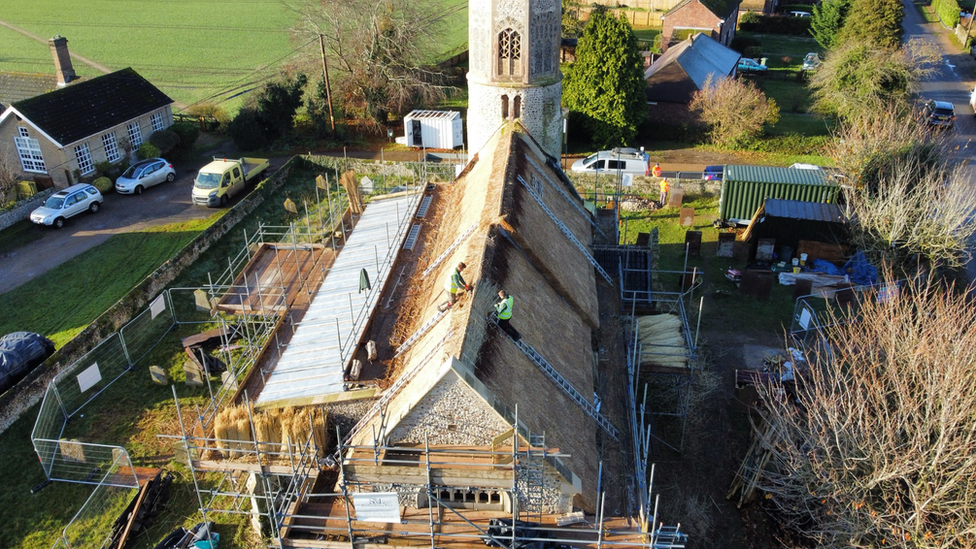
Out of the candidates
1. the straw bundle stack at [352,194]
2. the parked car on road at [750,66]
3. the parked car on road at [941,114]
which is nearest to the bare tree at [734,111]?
the parked car on road at [941,114]

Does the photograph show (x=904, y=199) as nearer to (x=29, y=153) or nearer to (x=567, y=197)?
(x=567, y=197)

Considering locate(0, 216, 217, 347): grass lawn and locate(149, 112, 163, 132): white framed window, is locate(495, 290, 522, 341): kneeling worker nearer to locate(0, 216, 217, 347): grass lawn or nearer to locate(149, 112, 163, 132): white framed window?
locate(0, 216, 217, 347): grass lawn

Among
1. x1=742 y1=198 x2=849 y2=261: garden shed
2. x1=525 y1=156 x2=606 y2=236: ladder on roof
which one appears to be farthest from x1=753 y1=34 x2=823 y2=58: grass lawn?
x1=525 y1=156 x2=606 y2=236: ladder on roof

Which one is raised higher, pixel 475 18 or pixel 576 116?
pixel 475 18

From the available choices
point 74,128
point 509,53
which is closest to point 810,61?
point 509,53

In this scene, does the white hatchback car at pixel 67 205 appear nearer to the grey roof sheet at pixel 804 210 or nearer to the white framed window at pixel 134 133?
the white framed window at pixel 134 133

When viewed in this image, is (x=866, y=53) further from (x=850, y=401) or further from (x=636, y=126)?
→ (x=850, y=401)

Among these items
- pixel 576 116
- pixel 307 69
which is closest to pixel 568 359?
pixel 576 116
